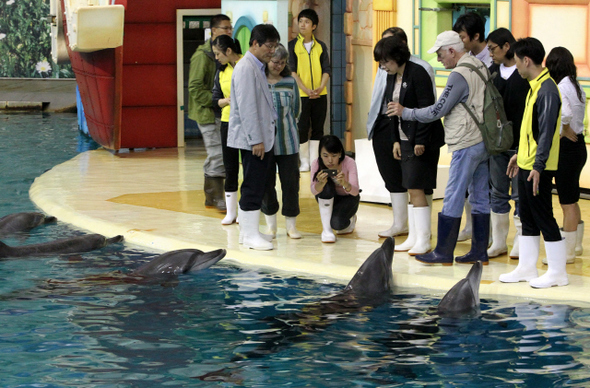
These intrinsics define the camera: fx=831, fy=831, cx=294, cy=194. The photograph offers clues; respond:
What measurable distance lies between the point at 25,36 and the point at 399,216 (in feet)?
61.7

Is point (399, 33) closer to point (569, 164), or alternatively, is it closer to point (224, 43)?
point (224, 43)

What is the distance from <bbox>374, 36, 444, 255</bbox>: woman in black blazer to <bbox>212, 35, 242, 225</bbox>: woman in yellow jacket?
1.64m

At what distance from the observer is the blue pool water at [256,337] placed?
14.9 feet

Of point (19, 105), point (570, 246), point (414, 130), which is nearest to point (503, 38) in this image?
point (414, 130)

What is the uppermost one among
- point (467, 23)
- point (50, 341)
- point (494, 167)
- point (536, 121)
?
point (467, 23)

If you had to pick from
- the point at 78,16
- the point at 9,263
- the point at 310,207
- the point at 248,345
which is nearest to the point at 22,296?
the point at 9,263

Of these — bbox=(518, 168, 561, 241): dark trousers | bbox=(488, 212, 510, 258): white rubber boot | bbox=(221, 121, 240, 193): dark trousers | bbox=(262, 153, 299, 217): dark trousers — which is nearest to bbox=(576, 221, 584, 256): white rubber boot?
bbox=(488, 212, 510, 258): white rubber boot

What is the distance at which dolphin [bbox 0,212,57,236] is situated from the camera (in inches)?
320

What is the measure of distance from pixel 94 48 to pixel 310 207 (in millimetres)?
4880

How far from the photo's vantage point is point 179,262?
260 inches

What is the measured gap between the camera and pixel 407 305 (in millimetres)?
5727

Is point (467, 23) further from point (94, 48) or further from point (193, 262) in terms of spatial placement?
point (94, 48)

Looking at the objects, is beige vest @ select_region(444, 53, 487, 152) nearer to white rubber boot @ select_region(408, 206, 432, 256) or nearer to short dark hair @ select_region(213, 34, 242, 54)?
white rubber boot @ select_region(408, 206, 432, 256)

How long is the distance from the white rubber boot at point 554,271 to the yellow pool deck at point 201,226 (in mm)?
50
